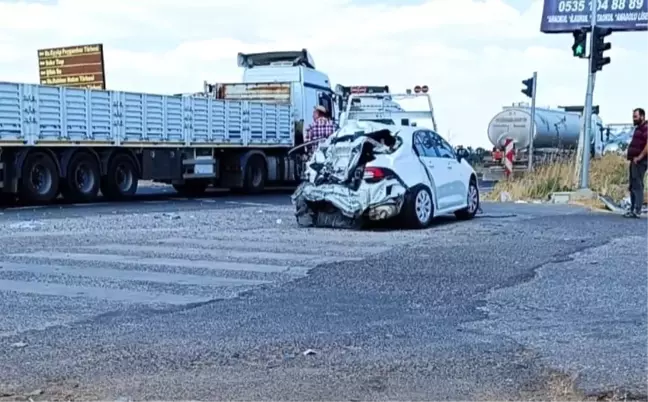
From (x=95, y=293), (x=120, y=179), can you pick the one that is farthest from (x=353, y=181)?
(x=120, y=179)

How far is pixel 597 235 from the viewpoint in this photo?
44.8ft

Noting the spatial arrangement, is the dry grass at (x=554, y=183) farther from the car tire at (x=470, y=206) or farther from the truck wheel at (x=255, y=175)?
the truck wheel at (x=255, y=175)

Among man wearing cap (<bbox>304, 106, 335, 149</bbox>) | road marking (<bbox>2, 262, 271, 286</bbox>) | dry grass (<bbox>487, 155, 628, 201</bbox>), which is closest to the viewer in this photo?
road marking (<bbox>2, 262, 271, 286</bbox>)

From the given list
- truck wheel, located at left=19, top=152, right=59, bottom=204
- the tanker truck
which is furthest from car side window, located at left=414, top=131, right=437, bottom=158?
the tanker truck

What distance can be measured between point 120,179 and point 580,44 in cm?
1116

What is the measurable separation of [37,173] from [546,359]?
53.6 feet

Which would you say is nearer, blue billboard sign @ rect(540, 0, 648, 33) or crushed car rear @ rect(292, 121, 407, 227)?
crushed car rear @ rect(292, 121, 407, 227)

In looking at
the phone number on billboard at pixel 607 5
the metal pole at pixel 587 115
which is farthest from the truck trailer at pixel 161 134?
the metal pole at pixel 587 115

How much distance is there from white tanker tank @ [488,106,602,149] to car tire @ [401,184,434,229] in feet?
71.4

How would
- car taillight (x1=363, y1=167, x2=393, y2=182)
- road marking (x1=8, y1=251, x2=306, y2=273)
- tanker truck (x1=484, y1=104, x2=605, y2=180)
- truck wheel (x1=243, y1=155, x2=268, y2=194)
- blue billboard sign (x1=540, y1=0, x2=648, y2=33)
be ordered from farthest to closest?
tanker truck (x1=484, y1=104, x2=605, y2=180) → truck wheel (x1=243, y1=155, x2=268, y2=194) → blue billboard sign (x1=540, y1=0, x2=648, y2=33) → car taillight (x1=363, y1=167, x2=393, y2=182) → road marking (x1=8, y1=251, x2=306, y2=273)

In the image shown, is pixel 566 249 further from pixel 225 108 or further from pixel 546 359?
pixel 225 108

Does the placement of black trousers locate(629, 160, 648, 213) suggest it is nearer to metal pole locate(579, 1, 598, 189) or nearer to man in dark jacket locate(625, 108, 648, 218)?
man in dark jacket locate(625, 108, 648, 218)

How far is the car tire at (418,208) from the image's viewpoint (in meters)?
14.5

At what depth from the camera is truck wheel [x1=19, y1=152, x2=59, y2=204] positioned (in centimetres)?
2009
